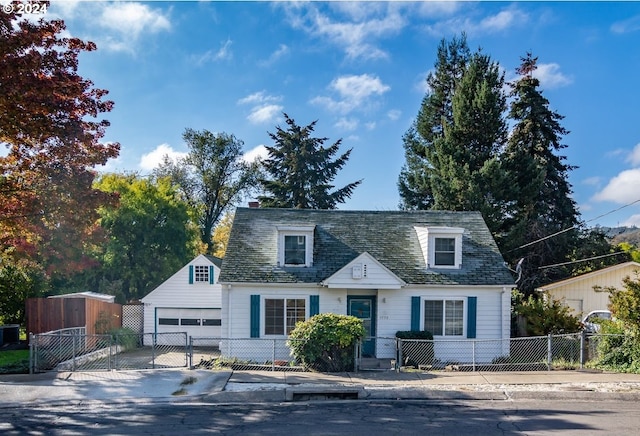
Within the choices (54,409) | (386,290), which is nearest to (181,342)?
(386,290)

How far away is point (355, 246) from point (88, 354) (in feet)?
32.5

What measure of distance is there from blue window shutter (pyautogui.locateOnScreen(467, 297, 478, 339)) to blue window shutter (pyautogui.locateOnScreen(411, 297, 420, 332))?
1.77m

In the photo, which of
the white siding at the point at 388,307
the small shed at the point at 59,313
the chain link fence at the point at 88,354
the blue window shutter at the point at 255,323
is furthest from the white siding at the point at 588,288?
the small shed at the point at 59,313

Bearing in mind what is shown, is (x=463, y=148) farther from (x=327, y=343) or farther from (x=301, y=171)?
(x=327, y=343)

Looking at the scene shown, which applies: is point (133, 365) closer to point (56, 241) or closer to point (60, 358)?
point (60, 358)

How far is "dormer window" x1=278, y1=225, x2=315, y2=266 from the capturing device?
747 inches

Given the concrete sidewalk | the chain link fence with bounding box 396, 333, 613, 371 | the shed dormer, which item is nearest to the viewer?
the concrete sidewalk

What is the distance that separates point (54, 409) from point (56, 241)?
953 cm

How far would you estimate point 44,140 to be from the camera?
15.5m

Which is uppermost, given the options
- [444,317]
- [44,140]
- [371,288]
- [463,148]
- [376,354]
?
[463,148]

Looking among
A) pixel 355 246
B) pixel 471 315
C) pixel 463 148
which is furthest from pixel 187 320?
pixel 463 148

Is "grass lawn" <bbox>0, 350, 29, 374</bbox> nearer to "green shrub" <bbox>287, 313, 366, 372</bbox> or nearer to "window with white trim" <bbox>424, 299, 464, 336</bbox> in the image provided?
"green shrub" <bbox>287, 313, 366, 372</bbox>

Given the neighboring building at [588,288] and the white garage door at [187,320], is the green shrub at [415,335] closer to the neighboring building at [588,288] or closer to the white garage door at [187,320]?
the white garage door at [187,320]

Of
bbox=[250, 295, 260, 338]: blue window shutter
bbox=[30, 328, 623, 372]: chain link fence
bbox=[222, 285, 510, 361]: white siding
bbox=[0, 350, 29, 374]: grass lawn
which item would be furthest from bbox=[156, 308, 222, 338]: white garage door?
bbox=[0, 350, 29, 374]: grass lawn
